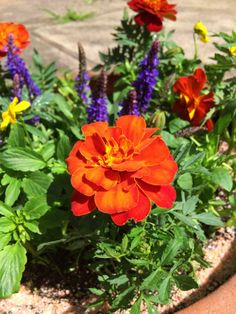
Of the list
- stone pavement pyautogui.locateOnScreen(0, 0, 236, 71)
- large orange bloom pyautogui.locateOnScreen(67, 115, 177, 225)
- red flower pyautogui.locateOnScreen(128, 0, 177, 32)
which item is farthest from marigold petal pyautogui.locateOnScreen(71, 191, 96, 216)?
stone pavement pyautogui.locateOnScreen(0, 0, 236, 71)

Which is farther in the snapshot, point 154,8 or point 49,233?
point 154,8

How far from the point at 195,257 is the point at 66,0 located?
2.74 metres

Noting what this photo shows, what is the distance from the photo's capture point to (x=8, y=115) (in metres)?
1.01

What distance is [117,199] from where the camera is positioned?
0.79m

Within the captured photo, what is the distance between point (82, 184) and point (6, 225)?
0.26m

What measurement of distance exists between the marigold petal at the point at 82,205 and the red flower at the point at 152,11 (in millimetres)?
691

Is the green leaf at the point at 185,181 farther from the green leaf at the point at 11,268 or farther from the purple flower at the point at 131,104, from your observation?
the green leaf at the point at 11,268

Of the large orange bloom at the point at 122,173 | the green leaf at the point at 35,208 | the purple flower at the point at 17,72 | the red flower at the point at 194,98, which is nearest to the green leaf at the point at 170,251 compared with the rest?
the large orange bloom at the point at 122,173

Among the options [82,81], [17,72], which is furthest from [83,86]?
[17,72]

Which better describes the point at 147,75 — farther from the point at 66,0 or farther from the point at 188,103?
the point at 66,0

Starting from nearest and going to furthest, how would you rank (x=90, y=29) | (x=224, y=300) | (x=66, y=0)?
(x=224, y=300)
(x=90, y=29)
(x=66, y=0)

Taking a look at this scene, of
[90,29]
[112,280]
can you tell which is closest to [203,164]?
[112,280]

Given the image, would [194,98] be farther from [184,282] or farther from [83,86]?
[184,282]

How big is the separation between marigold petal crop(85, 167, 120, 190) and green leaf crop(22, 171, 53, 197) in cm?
25
